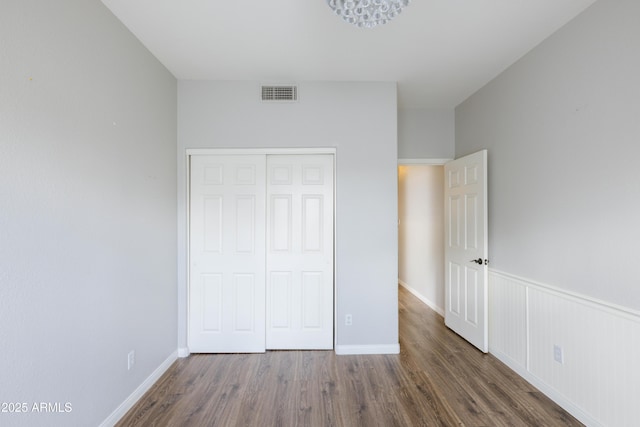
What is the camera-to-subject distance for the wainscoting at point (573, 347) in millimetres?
1647

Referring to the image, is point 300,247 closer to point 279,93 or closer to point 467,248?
point 279,93

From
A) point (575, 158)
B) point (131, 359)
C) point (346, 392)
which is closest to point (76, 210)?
point (131, 359)

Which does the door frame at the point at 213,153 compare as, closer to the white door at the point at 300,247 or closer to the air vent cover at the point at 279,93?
the white door at the point at 300,247

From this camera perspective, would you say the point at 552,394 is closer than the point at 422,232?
Yes

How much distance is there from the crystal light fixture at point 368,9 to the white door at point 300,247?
58.8 inches

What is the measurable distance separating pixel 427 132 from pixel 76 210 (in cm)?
354

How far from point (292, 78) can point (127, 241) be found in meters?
2.06

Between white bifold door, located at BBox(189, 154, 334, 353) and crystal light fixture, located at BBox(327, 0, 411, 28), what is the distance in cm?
149

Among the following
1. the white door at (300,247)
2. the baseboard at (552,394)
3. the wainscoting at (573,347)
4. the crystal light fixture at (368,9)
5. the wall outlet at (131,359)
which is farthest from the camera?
the white door at (300,247)

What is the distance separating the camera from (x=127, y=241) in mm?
2049

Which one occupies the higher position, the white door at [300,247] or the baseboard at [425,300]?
the white door at [300,247]

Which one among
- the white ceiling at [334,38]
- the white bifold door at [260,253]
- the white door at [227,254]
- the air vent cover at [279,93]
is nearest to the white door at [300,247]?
the white bifold door at [260,253]

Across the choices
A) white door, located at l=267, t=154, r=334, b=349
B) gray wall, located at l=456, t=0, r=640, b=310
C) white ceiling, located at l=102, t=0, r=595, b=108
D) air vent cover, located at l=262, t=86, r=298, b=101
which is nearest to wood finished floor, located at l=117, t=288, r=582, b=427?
white door, located at l=267, t=154, r=334, b=349

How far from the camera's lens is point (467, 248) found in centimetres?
309
